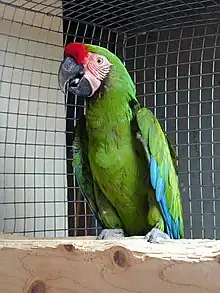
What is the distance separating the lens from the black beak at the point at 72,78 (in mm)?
1150

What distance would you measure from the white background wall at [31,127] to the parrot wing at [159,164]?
0.45 meters

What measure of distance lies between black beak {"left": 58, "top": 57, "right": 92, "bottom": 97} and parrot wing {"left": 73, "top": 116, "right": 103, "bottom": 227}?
0.52 ft

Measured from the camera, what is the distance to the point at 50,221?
5.40 ft

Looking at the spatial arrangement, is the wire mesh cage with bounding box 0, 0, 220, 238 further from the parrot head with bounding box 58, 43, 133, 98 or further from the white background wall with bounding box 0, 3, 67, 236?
the parrot head with bounding box 58, 43, 133, 98

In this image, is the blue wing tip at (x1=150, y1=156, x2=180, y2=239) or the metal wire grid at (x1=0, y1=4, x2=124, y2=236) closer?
the blue wing tip at (x1=150, y1=156, x2=180, y2=239)

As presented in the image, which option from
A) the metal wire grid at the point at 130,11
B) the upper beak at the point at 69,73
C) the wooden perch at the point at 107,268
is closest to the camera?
the wooden perch at the point at 107,268

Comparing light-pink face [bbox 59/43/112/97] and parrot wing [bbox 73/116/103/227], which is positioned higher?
light-pink face [bbox 59/43/112/97]

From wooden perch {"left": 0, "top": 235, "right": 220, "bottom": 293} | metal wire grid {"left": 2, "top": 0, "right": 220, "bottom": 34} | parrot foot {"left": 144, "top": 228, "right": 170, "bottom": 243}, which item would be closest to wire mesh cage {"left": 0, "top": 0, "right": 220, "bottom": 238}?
metal wire grid {"left": 2, "top": 0, "right": 220, "bottom": 34}

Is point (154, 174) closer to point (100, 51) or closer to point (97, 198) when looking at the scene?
point (97, 198)

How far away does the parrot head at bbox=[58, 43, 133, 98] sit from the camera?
3.79 ft

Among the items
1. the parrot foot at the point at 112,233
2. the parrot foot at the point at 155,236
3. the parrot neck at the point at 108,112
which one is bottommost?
the parrot foot at the point at 112,233

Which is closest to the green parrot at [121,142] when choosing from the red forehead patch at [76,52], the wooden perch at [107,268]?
the red forehead patch at [76,52]

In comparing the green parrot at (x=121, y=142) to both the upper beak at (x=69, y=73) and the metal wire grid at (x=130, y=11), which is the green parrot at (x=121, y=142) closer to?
A: the upper beak at (x=69, y=73)

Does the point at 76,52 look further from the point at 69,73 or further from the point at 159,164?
the point at 159,164
